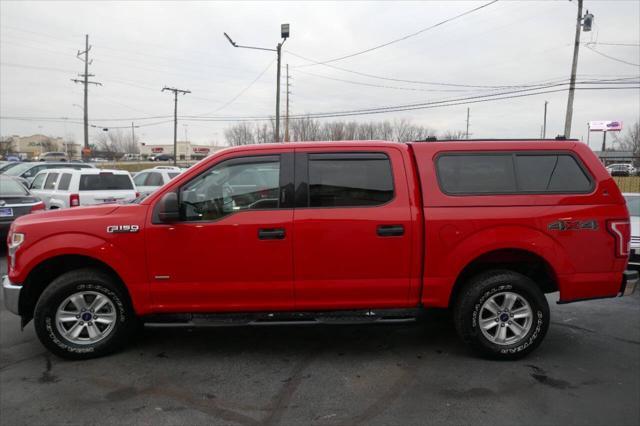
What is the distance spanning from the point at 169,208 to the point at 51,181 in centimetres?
936

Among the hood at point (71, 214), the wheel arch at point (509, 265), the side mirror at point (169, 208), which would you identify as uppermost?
the side mirror at point (169, 208)

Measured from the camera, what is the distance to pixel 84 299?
4.09 meters

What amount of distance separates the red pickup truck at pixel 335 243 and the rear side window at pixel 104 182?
7.09m

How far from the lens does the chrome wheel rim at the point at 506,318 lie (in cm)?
409

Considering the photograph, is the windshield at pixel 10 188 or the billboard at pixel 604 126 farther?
the billboard at pixel 604 126

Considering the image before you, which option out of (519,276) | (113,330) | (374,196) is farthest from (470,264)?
(113,330)

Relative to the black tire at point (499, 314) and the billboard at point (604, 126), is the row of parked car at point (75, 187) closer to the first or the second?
the black tire at point (499, 314)

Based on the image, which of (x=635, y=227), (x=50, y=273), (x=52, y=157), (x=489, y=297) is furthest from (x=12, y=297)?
(x=52, y=157)

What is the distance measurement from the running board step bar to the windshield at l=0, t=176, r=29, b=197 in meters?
6.71

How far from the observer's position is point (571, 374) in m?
3.86

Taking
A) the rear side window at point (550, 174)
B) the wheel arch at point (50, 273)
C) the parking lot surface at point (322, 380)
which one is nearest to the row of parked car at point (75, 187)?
the wheel arch at point (50, 273)

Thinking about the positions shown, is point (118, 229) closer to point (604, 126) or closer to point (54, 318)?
point (54, 318)

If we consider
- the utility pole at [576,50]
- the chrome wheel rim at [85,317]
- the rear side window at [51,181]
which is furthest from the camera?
the utility pole at [576,50]

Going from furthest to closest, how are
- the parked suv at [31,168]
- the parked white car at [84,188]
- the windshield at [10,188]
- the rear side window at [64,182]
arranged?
the parked suv at [31,168], the rear side window at [64,182], the parked white car at [84,188], the windshield at [10,188]
